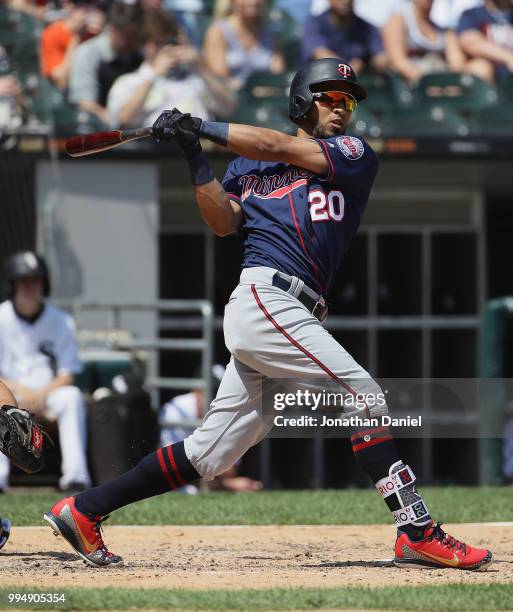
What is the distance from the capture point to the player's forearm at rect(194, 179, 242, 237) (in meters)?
4.10

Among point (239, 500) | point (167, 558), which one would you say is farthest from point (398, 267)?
point (167, 558)

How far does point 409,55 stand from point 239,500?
5.45 metres

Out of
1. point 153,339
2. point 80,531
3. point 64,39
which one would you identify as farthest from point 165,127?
point 64,39

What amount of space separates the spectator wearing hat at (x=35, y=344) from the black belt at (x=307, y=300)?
365 cm

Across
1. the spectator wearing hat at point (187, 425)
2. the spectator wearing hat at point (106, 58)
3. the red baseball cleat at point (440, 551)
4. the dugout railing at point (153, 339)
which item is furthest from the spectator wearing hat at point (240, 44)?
the red baseball cleat at point (440, 551)

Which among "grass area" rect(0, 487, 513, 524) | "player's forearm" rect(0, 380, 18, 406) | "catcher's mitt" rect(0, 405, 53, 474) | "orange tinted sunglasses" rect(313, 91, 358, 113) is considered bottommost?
"grass area" rect(0, 487, 513, 524)

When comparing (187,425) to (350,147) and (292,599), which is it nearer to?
(350,147)

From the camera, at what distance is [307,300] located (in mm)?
4195

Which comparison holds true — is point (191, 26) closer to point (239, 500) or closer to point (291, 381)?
point (239, 500)

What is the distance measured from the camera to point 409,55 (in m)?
10.8

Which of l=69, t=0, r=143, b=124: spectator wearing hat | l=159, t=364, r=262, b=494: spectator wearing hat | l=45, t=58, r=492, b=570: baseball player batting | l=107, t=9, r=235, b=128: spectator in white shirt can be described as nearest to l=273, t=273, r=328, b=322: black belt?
l=45, t=58, r=492, b=570: baseball player batting

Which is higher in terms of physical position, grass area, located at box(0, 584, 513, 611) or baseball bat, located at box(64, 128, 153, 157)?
baseball bat, located at box(64, 128, 153, 157)

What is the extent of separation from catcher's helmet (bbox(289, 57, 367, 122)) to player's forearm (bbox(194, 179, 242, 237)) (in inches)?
17.4

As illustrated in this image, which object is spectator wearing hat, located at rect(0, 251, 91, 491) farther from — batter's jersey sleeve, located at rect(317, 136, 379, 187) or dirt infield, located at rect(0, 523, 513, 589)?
batter's jersey sleeve, located at rect(317, 136, 379, 187)
